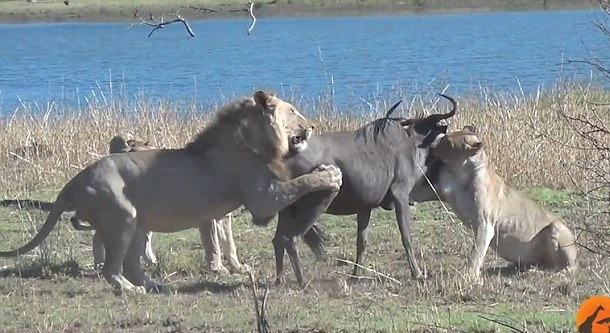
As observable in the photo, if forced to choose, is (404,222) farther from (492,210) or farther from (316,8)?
(316,8)

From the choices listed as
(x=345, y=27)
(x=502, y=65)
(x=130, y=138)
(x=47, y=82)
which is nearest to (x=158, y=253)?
(x=130, y=138)

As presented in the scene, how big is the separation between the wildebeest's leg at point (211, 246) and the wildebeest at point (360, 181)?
62 centimetres

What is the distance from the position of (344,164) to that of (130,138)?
8.05ft

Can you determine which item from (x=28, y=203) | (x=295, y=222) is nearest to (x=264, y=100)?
(x=295, y=222)

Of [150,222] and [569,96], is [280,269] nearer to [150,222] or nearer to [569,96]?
[150,222]

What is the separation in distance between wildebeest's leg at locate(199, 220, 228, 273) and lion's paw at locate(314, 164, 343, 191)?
3.47 feet

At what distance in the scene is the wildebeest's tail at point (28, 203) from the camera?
1259 centimetres

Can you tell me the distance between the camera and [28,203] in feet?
42.0

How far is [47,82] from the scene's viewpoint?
31281 mm

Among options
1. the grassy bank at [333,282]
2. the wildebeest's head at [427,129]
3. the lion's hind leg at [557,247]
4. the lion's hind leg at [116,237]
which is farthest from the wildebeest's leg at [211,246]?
the lion's hind leg at [557,247]

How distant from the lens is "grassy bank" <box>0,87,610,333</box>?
26.2 ft

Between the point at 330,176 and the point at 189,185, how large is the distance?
103 centimetres

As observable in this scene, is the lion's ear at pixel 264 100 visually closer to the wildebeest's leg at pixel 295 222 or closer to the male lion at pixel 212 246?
the wildebeest's leg at pixel 295 222

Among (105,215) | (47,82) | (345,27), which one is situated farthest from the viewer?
(345,27)
